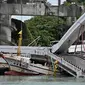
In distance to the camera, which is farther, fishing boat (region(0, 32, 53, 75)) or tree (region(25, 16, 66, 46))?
tree (region(25, 16, 66, 46))

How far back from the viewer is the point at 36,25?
109500 millimetres

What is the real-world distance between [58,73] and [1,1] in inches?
684

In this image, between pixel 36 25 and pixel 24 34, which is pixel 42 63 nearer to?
pixel 24 34

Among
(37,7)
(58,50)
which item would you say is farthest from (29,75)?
(37,7)

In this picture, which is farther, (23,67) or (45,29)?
(45,29)

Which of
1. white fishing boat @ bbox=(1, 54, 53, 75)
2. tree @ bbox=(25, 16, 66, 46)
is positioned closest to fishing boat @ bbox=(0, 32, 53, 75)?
white fishing boat @ bbox=(1, 54, 53, 75)

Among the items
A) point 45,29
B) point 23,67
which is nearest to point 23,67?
point 23,67

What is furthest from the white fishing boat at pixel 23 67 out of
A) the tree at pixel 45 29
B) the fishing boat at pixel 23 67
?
the tree at pixel 45 29

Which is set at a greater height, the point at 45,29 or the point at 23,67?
the point at 45,29

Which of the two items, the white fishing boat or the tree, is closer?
the white fishing boat

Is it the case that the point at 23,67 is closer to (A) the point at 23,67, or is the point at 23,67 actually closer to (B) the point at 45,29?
(A) the point at 23,67

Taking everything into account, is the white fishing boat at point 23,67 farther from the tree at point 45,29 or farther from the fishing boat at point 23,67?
the tree at point 45,29

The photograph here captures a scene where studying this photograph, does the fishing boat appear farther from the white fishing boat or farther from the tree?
the tree

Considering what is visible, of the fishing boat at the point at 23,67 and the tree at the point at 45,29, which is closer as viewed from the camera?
the fishing boat at the point at 23,67
